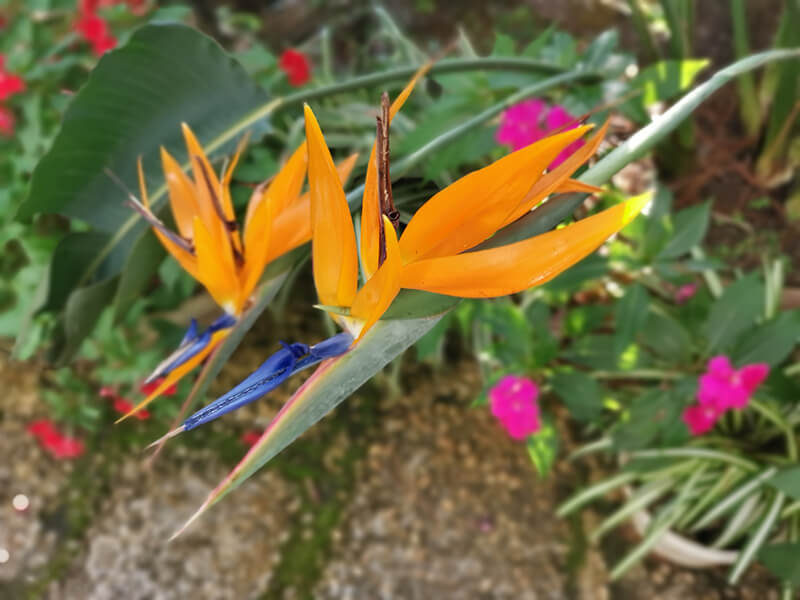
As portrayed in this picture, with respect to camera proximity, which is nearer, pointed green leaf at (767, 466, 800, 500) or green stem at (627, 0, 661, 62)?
pointed green leaf at (767, 466, 800, 500)

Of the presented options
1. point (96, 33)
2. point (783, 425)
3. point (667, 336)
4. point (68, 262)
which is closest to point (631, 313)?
point (667, 336)

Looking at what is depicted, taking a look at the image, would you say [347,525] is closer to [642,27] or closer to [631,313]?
[631,313]

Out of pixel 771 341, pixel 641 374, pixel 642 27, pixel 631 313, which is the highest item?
pixel 642 27

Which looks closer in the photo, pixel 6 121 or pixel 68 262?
pixel 68 262

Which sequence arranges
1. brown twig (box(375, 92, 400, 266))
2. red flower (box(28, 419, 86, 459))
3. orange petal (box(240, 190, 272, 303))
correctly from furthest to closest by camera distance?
red flower (box(28, 419, 86, 459)), orange petal (box(240, 190, 272, 303)), brown twig (box(375, 92, 400, 266))

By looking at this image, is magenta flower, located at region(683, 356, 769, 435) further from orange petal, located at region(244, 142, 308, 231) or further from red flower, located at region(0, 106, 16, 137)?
red flower, located at region(0, 106, 16, 137)

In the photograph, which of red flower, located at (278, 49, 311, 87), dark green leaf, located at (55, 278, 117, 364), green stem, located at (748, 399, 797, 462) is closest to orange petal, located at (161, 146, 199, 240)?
dark green leaf, located at (55, 278, 117, 364)

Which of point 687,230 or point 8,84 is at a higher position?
point 8,84
